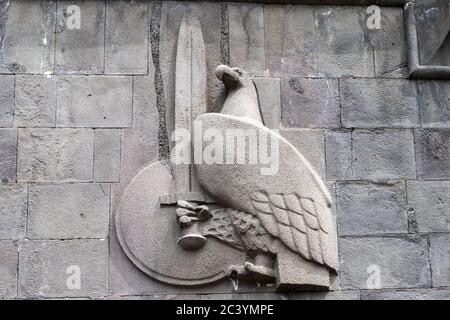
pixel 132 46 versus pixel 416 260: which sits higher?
pixel 132 46

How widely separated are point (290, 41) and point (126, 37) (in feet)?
4.82

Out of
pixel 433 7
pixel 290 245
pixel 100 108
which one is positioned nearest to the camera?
pixel 290 245

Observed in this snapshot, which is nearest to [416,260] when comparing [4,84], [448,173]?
[448,173]

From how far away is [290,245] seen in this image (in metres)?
8.18

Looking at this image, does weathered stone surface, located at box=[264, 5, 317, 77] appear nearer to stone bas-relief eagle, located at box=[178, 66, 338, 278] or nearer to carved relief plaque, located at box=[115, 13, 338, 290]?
carved relief plaque, located at box=[115, 13, 338, 290]

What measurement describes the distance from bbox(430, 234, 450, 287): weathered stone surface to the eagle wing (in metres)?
0.86

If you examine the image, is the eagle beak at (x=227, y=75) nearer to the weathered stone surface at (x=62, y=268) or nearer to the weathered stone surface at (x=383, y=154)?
the weathered stone surface at (x=383, y=154)

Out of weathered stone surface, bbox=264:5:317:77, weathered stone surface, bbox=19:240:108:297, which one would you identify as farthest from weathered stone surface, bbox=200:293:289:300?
weathered stone surface, bbox=264:5:317:77

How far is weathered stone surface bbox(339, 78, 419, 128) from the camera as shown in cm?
891

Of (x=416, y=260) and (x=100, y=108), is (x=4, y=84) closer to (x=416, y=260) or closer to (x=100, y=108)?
(x=100, y=108)

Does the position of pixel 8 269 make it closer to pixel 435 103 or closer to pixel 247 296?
pixel 247 296

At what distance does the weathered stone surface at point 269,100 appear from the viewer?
8820mm

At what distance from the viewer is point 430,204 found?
8.68 metres
